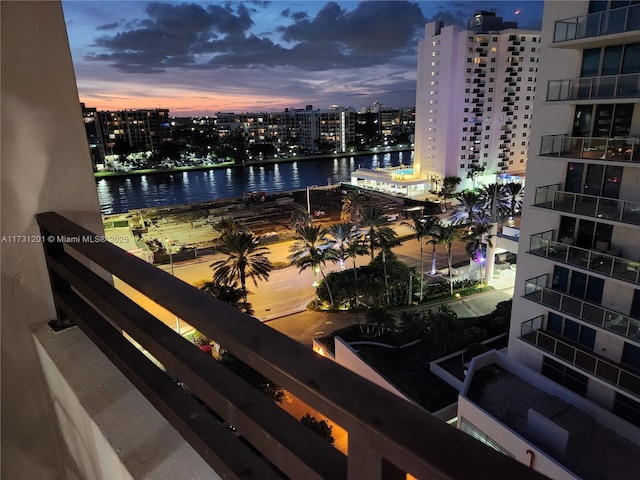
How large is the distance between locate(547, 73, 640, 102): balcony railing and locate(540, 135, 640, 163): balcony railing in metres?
0.71

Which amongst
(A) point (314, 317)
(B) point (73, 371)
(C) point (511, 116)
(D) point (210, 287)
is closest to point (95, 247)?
(B) point (73, 371)

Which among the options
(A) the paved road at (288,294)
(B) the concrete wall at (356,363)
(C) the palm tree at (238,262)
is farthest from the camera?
(A) the paved road at (288,294)

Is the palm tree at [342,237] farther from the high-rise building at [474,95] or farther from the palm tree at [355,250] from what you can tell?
the high-rise building at [474,95]

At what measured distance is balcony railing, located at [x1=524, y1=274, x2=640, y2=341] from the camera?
7340mm

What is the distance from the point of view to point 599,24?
7133mm

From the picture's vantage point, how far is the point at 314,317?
632 inches

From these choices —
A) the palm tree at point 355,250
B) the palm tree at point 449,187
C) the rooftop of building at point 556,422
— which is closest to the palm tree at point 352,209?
the palm tree at point 355,250

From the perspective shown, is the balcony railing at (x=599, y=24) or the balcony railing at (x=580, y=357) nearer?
the balcony railing at (x=599, y=24)

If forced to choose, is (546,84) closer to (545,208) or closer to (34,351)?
(545,208)

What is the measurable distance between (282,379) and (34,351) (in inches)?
77.5

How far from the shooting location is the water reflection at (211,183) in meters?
49.8

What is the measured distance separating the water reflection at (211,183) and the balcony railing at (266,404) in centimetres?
4761

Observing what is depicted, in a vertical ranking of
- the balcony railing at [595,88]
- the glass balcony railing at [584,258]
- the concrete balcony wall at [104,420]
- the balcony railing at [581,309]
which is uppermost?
the balcony railing at [595,88]

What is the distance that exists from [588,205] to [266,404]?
28.5 ft
